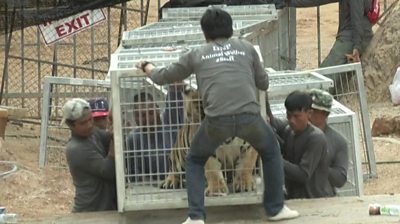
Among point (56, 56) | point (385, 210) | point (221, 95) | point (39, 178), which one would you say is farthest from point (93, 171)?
point (56, 56)

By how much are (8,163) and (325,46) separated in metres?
10.9

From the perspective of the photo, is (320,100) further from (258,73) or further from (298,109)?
(258,73)

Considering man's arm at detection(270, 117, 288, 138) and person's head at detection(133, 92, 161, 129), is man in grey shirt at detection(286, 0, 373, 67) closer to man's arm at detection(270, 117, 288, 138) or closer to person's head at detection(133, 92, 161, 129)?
man's arm at detection(270, 117, 288, 138)

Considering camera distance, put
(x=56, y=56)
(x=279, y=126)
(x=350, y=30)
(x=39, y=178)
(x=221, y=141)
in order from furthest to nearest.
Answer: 1. (x=350, y=30)
2. (x=56, y=56)
3. (x=39, y=178)
4. (x=279, y=126)
5. (x=221, y=141)

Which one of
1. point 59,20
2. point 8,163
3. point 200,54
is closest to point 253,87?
point 200,54

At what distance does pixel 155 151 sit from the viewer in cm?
646

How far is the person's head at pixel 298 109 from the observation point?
6664mm

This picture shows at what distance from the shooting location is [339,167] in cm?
697

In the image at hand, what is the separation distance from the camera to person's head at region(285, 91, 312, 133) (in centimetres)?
666

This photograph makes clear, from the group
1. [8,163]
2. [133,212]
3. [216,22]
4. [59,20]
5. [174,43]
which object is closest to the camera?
[216,22]

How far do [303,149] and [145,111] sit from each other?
1.07 m

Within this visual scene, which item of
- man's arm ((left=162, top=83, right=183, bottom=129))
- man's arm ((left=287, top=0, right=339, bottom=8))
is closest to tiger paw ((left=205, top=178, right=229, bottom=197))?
man's arm ((left=162, top=83, right=183, bottom=129))

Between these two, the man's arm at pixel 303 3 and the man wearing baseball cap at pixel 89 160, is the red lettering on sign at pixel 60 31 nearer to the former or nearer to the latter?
the man's arm at pixel 303 3

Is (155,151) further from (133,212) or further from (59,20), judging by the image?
(59,20)
